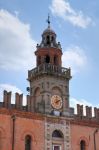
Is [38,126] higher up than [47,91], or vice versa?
[47,91]

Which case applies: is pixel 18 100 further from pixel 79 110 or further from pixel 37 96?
pixel 79 110

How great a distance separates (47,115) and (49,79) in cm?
399

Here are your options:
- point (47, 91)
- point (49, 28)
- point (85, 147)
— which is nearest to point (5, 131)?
point (47, 91)

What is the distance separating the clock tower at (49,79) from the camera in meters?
40.6

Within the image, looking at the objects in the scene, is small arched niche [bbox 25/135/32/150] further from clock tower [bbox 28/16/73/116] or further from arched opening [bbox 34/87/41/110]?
arched opening [bbox 34/87/41/110]

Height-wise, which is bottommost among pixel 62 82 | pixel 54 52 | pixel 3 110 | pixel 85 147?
pixel 85 147

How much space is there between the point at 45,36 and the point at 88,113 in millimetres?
10046

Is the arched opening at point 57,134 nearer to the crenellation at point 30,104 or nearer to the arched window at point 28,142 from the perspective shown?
the arched window at point 28,142

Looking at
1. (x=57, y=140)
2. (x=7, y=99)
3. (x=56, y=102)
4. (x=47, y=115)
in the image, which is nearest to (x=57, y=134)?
(x=57, y=140)

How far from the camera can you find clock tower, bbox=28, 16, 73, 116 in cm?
4056

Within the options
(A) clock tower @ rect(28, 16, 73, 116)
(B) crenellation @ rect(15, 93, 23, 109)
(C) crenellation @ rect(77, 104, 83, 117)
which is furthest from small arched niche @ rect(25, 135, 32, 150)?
(C) crenellation @ rect(77, 104, 83, 117)

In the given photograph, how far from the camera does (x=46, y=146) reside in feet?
128

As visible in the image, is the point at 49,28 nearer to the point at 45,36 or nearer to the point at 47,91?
the point at 45,36

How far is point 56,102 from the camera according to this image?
41.2m
